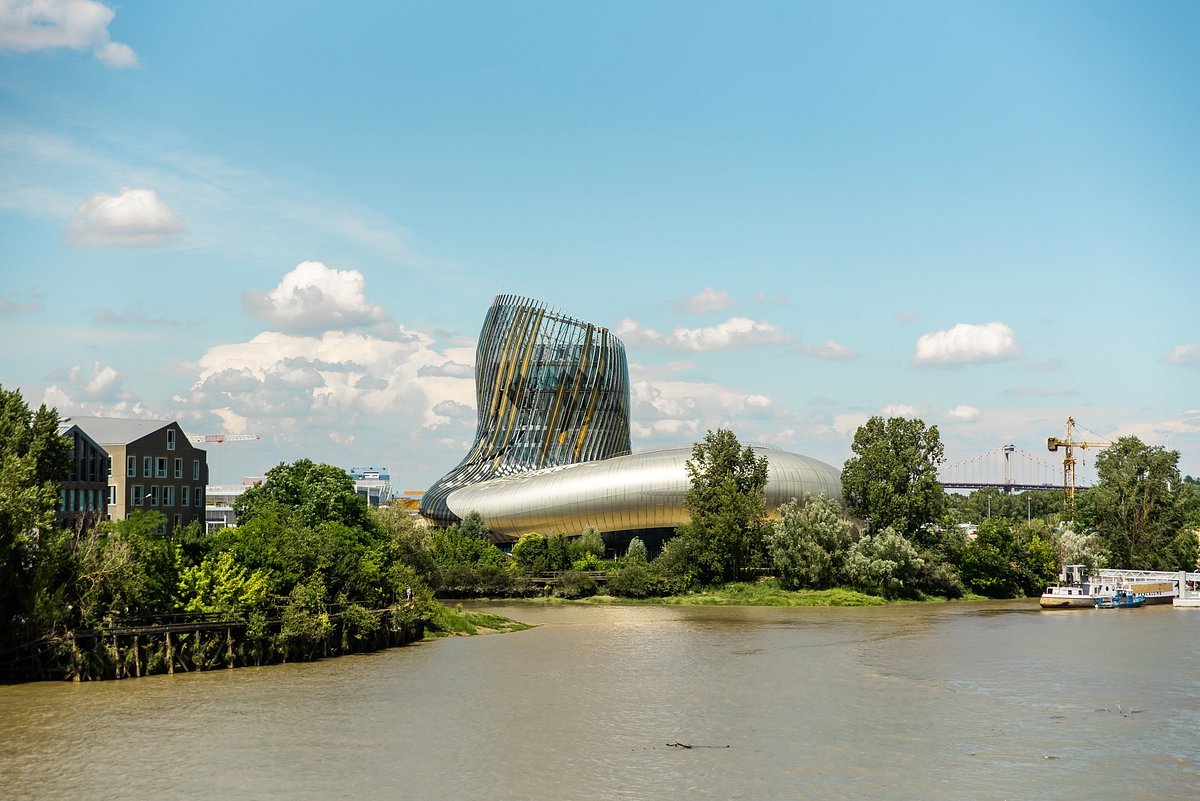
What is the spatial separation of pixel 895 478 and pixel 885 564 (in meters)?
7.39

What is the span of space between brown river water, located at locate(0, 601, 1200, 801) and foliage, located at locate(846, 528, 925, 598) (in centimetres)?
2359

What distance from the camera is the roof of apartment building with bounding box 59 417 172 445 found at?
2724 inches

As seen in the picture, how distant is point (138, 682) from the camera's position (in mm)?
36688

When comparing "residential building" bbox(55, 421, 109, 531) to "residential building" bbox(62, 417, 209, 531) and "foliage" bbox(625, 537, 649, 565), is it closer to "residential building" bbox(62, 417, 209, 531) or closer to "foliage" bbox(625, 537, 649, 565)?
"residential building" bbox(62, 417, 209, 531)

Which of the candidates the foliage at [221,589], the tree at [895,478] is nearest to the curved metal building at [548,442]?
the tree at [895,478]

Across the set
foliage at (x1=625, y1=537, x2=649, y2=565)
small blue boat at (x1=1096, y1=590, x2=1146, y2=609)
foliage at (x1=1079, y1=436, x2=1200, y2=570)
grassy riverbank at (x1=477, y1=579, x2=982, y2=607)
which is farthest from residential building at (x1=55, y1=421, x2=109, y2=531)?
foliage at (x1=1079, y1=436, x2=1200, y2=570)

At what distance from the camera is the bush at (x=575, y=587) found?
253ft

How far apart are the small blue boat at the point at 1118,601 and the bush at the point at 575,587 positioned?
3176 cm

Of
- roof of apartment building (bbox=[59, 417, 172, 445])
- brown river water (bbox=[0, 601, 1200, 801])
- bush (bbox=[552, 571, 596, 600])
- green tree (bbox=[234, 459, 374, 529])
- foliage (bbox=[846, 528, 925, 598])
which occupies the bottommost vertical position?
brown river water (bbox=[0, 601, 1200, 801])

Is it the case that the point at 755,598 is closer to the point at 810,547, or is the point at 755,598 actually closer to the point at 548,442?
the point at 810,547

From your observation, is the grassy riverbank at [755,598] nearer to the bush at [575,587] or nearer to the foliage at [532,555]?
the bush at [575,587]

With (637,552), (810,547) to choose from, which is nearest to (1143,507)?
(810,547)

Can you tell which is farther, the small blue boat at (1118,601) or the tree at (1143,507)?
the tree at (1143,507)

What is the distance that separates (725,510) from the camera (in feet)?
250
